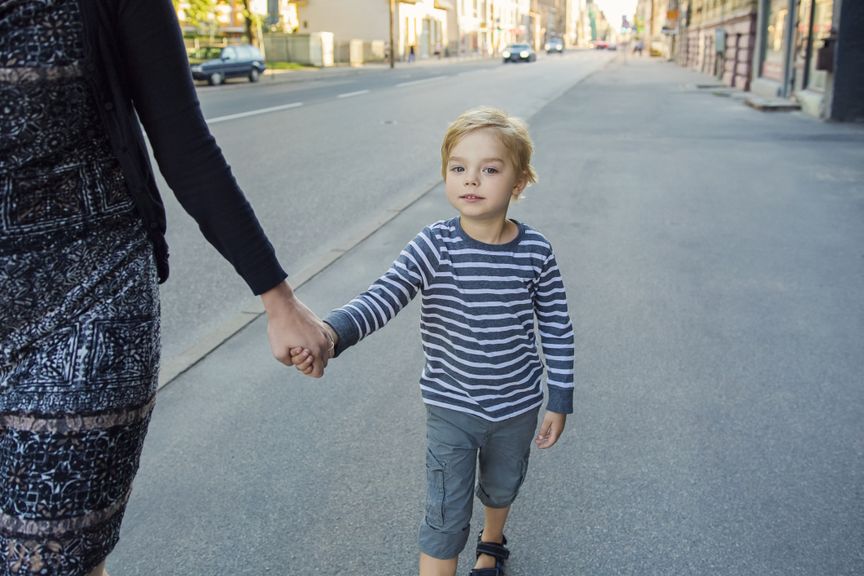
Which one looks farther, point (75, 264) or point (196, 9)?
point (196, 9)

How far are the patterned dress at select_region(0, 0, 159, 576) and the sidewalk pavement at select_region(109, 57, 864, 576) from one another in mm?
1375

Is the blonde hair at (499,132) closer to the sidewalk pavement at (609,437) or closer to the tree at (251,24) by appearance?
the sidewalk pavement at (609,437)

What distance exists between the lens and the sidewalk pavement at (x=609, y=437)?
2803mm

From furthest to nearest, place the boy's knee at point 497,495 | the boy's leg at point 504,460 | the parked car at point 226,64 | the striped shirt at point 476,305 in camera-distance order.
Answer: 1. the parked car at point 226,64
2. the boy's knee at point 497,495
3. the boy's leg at point 504,460
4. the striped shirt at point 476,305

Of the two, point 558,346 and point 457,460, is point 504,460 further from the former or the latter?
point 558,346

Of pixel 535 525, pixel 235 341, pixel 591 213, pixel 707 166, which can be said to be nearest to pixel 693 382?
pixel 535 525

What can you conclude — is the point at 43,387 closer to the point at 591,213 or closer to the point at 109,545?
the point at 109,545

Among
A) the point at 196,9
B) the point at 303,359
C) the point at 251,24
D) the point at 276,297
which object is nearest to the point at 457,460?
the point at 303,359

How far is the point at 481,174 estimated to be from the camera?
84.0 inches

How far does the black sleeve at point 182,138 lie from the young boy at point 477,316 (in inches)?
19.4

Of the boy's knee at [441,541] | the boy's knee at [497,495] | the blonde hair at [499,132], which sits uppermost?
the blonde hair at [499,132]

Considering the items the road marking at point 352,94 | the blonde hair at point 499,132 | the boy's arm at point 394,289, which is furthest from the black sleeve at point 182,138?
the road marking at point 352,94

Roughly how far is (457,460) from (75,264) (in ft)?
3.90

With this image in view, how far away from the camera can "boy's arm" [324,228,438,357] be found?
206 cm
